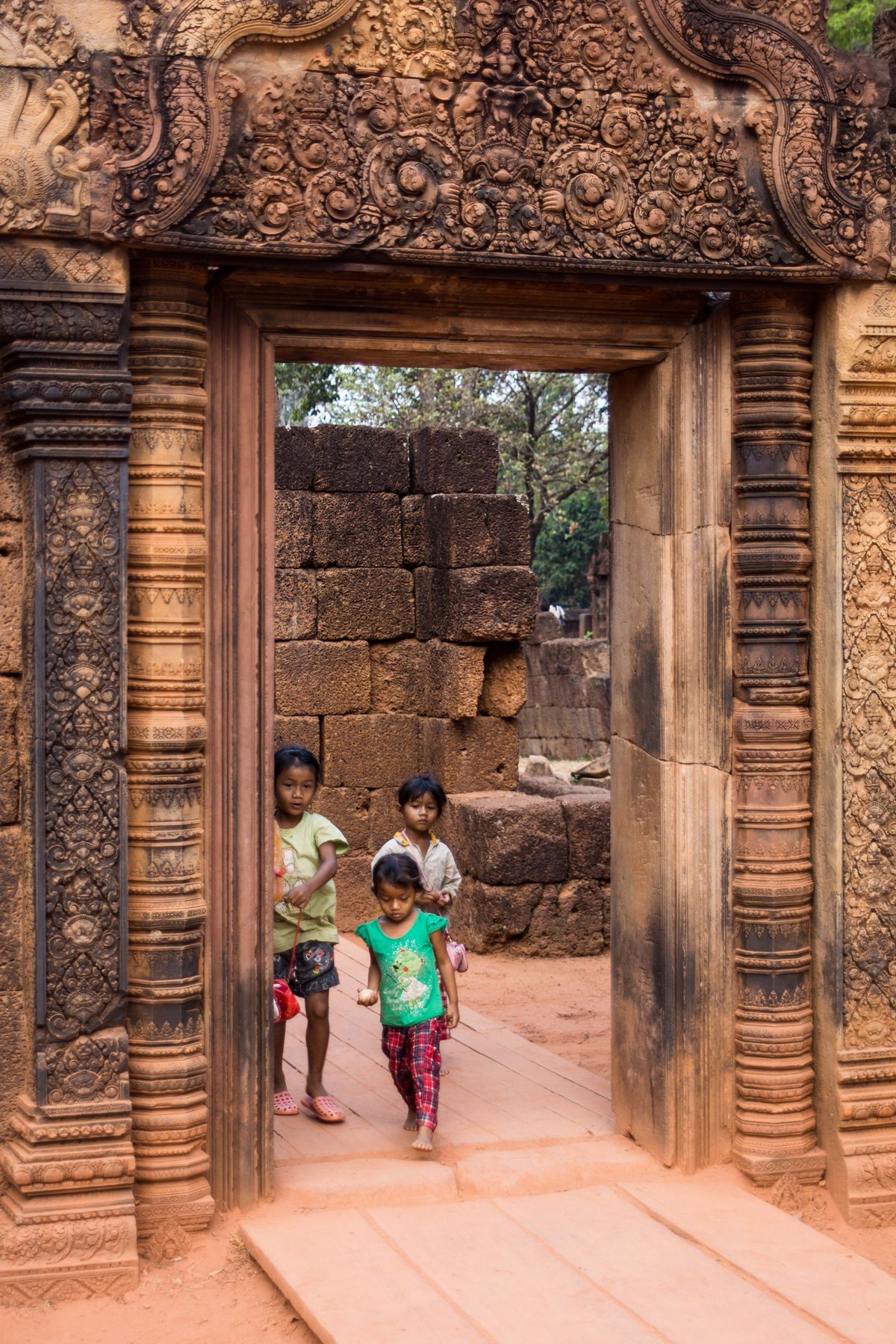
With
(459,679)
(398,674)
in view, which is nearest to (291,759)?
(459,679)

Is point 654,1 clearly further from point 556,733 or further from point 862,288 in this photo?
point 556,733

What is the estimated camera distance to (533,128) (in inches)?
179

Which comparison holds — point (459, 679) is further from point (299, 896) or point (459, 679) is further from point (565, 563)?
point (565, 563)

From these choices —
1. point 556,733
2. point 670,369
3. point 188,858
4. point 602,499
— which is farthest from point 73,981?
point 602,499

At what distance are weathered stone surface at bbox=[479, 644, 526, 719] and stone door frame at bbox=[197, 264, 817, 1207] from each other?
14.5ft

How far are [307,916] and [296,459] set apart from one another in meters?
4.62

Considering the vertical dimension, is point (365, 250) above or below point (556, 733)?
above

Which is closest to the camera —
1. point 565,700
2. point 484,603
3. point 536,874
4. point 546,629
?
point 536,874

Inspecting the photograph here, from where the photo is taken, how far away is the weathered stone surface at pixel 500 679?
384 inches

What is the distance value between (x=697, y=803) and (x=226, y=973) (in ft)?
5.22

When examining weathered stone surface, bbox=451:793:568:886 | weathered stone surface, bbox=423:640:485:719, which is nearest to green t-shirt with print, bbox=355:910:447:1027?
weathered stone surface, bbox=451:793:568:886

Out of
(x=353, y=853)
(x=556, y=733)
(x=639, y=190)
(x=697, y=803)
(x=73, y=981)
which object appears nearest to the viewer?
(x=73, y=981)

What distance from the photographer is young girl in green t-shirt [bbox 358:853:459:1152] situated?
5.19 meters

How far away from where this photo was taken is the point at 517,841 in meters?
9.03
